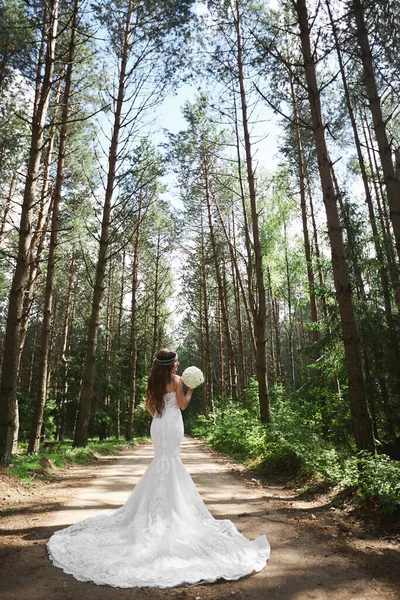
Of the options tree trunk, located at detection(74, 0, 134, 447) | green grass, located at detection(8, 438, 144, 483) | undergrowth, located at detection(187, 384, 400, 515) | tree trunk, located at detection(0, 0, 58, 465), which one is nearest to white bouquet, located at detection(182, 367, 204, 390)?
undergrowth, located at detection(187, 384, 400, 515)

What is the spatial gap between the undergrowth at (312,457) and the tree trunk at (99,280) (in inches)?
188

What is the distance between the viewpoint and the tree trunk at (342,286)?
621cm

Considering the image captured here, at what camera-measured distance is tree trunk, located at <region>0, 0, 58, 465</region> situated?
6977 mm

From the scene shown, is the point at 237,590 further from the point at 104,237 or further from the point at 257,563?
the point at 104,237

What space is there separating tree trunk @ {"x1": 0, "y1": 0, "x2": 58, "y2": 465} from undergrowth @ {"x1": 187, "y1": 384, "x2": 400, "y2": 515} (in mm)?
5158

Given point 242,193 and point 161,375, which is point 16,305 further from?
point 242,193

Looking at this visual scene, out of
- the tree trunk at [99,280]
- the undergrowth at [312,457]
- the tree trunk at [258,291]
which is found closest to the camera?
the undergrowth at [312,457]

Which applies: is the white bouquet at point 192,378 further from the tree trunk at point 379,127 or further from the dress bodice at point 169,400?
the tree trunk at point 379,127

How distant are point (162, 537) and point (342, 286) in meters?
4.77

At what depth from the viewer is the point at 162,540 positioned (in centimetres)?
363

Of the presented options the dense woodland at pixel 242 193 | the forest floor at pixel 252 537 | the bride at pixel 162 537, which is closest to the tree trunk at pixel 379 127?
the dense woodland at pixel 242 193

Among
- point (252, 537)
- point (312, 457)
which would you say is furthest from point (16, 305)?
point (312, 457)

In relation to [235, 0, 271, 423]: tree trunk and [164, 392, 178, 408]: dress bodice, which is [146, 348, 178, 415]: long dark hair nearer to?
[164, 392, 178, 408]: dress bodice

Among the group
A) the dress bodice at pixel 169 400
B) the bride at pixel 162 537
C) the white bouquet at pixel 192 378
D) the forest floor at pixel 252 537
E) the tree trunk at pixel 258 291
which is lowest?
the forest floor at pixel 252 537
